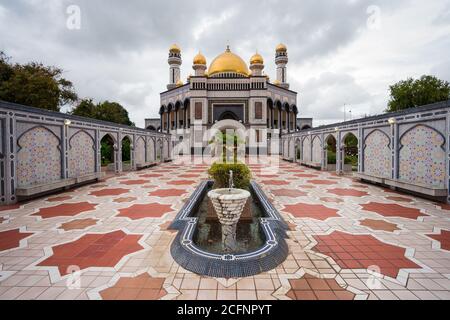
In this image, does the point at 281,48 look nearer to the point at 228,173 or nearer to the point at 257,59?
the point at 257,59

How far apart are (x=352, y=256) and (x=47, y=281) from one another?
4024 millimetres

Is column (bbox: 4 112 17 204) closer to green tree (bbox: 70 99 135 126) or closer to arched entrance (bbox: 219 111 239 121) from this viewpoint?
green tree (bbox: 70 99 135 126)

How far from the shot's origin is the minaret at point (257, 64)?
96.6ft

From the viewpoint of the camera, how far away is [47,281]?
8.76ft

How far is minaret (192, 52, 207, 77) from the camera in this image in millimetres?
29734

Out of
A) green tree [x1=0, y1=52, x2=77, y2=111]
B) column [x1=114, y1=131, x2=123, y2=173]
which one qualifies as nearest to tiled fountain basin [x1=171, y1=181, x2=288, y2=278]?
column [x1=114, y1=131, x2=123, y2=173]

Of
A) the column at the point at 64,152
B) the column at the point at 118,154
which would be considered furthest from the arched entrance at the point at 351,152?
the column at the point at 64,152

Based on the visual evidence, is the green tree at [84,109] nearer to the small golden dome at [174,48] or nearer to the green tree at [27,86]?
the green tree at [27,86]

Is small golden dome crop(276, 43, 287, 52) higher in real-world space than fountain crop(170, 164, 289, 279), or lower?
higher

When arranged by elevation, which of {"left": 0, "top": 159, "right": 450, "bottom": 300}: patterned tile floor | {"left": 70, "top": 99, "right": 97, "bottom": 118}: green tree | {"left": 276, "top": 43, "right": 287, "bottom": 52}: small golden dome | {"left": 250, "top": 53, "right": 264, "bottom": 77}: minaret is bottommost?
{"left": 0, "top": 159, "right": 450, "bottom": 300}: patterned tile floor

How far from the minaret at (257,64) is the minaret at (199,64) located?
253 inches

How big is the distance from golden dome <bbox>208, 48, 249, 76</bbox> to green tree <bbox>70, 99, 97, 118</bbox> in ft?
54.2

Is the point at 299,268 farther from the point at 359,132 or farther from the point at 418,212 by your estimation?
the point at 359,132

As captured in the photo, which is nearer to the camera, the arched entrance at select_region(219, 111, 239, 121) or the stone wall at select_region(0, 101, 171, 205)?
the stone wall at select_region(0, 101, 171, 205)
